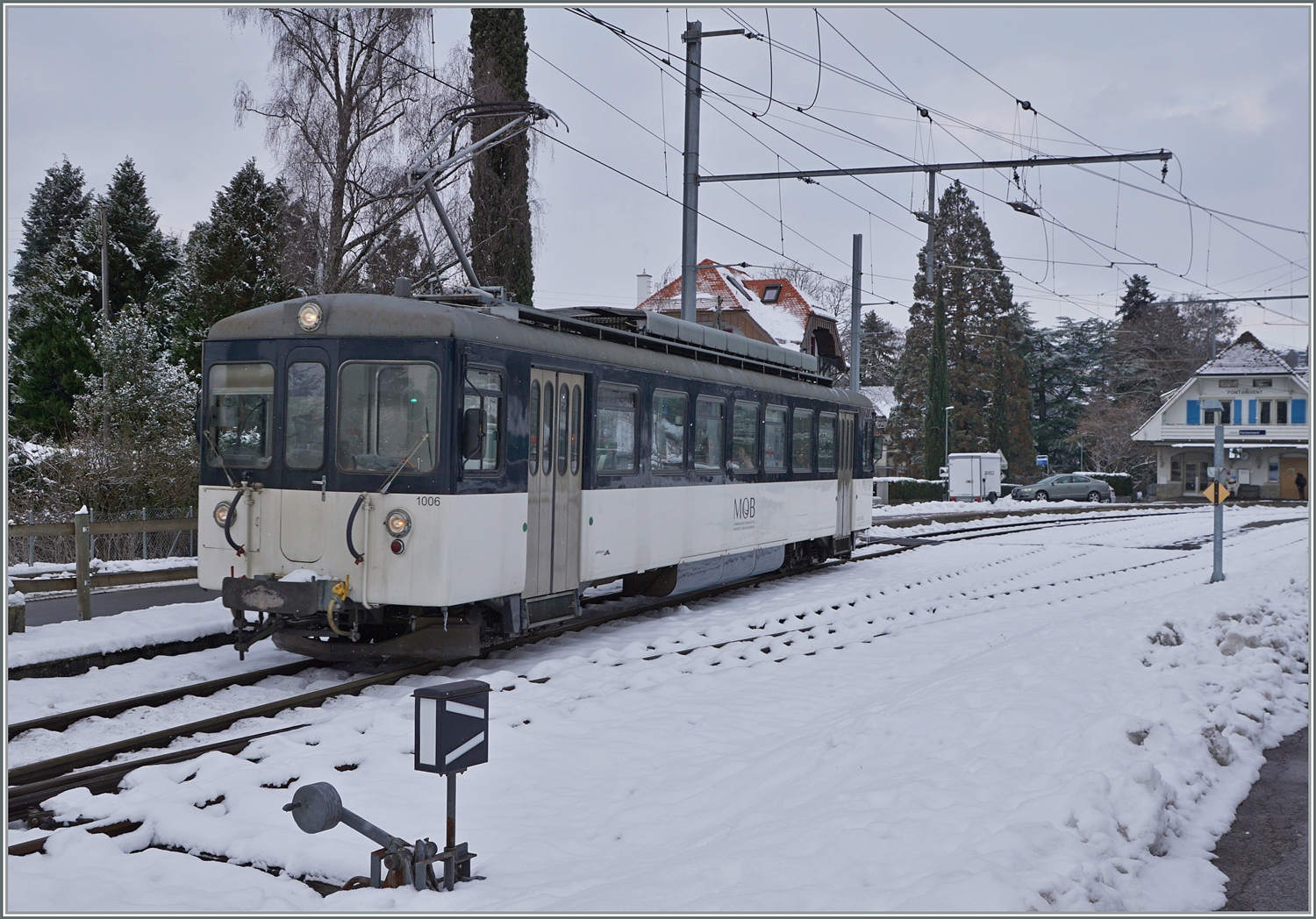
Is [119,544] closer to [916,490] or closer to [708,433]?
[708,433]

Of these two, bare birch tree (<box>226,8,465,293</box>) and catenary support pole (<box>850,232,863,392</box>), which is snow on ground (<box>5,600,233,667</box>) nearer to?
bare birch tree (<box>226,8,465,293</box>)

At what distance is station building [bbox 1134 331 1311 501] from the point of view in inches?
2441

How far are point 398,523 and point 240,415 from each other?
6.43ft

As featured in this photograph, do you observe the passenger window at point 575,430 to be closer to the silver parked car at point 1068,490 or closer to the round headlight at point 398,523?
the round headlight at point 398,523

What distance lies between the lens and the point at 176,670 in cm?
999

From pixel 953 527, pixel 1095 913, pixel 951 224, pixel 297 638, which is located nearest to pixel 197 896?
pixel 1095 913

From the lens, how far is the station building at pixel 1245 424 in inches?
2441

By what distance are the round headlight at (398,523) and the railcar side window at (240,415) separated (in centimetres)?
134

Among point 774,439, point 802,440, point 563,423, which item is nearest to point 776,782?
point 563,423

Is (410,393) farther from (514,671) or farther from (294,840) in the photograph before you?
(294,840)

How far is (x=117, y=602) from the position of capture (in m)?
13.3

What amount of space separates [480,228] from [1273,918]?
22681 millimetres

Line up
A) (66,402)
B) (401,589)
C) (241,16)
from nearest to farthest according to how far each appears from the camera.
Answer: (401,589) → (241,16) → (66,402)

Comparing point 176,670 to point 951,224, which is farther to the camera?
point 951,224
